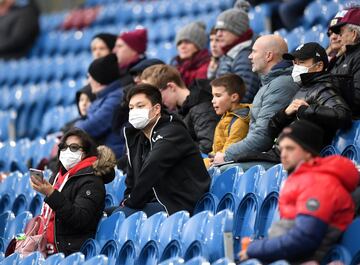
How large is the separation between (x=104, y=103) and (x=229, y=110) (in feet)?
6.01

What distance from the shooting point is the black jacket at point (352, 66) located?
22.0ft

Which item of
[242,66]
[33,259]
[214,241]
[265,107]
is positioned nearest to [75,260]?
[33,259]

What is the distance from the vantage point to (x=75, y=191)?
6.93 meters

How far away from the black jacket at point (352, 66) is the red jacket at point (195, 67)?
1.95 metres

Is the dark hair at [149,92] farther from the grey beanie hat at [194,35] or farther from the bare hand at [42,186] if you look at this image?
the grey beanie hat at [194,35]

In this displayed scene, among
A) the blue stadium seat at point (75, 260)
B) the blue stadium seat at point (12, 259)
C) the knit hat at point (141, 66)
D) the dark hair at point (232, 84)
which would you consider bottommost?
the blue stadium seat at point (12, 259)

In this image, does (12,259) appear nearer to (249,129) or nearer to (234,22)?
(249,129)

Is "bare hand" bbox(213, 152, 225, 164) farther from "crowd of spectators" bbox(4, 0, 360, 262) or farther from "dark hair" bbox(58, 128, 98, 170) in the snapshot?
"dark hair" bbox(58, 128, 98, 170)

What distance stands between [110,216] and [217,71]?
2117 mm

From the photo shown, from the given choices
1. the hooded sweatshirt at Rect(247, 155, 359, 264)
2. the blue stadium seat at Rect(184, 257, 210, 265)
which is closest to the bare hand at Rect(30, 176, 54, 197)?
the blue stadium seat at Rect(184, 257, 210, 265)

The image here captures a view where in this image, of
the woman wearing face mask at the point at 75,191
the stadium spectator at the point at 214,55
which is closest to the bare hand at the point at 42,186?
the woman wearing face mask at the point at 75,191

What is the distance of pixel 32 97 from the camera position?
39.2 ft

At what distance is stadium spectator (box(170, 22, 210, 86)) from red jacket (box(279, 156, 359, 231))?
3723 mm

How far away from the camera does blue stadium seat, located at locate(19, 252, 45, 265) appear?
6.26m
